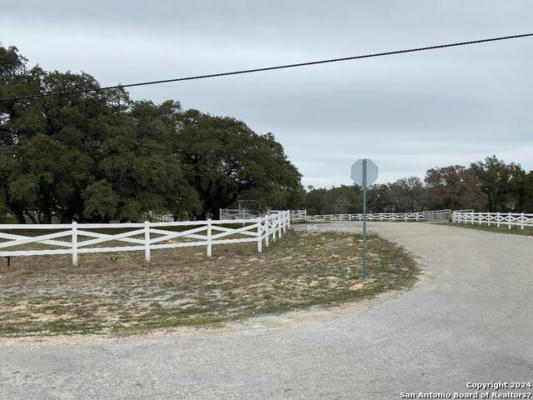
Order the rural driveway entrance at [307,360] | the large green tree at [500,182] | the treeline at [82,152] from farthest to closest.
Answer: the large green tree at [500,182] → the treeline at [82,152] → the rural driveway entrance at [307,360]

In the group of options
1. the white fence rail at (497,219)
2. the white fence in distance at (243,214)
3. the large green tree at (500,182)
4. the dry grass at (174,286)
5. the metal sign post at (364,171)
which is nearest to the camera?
the dry grass at (174,286)

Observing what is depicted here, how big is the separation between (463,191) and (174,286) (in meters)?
71.2

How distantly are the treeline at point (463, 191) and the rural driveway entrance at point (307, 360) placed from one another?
7137 cm

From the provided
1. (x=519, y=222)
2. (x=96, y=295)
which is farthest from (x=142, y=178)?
(x=519, y=222)

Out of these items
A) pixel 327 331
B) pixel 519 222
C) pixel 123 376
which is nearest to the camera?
pixel 123 376

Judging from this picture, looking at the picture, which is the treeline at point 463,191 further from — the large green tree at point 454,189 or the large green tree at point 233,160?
the large green tree at point 233,160

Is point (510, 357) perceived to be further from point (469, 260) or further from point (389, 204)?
point (389, 204)

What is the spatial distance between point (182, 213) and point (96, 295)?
88.4 feet

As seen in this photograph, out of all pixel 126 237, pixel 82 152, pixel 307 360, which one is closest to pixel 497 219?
pixel 126 237

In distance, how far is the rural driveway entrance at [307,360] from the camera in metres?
3.81

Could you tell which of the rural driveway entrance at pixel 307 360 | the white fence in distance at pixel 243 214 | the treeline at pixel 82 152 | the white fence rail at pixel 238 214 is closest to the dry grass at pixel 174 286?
the rural driveway entrance at pixel 307 360

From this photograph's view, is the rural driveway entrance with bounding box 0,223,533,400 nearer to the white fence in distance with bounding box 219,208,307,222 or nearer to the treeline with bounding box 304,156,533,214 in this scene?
the white fence in distance with bounding box 219,208,307,222

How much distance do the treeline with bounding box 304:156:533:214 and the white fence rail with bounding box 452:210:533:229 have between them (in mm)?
37563

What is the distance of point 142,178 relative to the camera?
94.1ft
